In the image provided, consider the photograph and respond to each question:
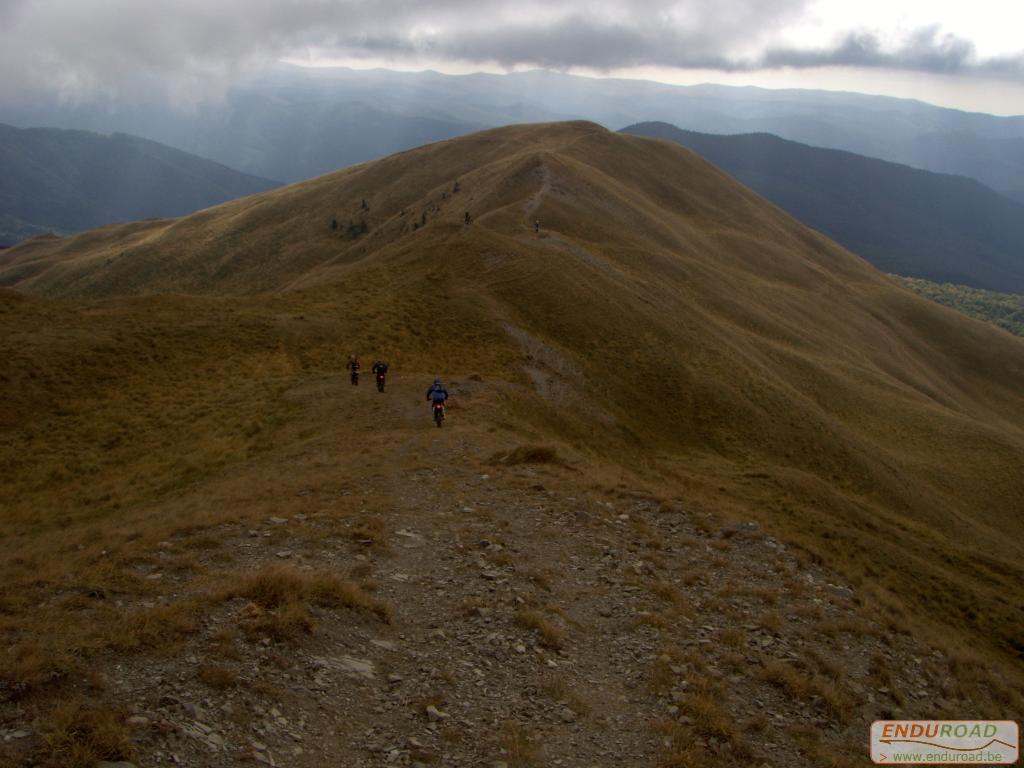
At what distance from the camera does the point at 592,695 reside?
10.3 metres

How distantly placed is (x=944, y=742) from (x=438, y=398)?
17873 mm

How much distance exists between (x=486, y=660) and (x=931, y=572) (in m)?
20.7

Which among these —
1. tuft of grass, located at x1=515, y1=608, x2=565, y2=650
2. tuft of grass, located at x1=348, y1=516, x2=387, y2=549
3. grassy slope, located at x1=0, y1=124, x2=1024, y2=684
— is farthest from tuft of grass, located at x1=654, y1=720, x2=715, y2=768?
grassy slope, located at x1=0, y1=124, x2=1024, y2=684

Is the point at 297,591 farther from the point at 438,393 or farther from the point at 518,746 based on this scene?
the point at 438,393

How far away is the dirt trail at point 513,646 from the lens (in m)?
8.45

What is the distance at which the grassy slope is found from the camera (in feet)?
77.2

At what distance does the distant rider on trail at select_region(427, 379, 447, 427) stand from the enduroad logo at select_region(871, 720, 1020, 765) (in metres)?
16.9

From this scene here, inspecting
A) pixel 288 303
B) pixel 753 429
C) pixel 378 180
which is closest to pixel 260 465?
pixel 288 303

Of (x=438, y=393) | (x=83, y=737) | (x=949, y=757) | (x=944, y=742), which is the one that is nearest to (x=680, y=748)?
(x=949, y=757)

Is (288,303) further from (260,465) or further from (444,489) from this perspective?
(444,489)

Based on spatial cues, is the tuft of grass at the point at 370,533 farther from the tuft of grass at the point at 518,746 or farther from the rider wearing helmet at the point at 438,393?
the rider wearing helmet at the point at 438,393

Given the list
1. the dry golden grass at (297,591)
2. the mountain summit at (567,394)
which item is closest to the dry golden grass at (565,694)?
the dry golden grass at (297,591)

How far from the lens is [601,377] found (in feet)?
123

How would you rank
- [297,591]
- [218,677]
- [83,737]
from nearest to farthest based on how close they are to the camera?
[83,737], [218,677], [297,591]
